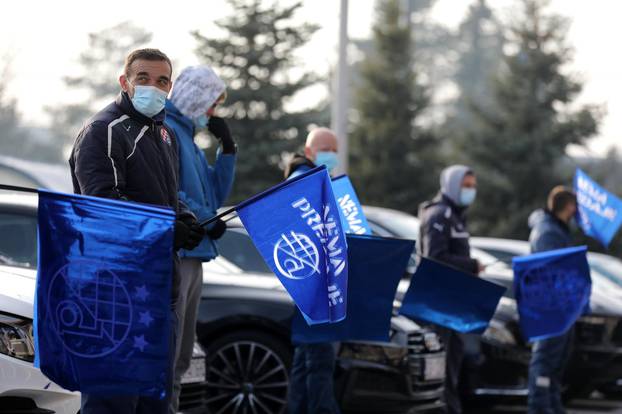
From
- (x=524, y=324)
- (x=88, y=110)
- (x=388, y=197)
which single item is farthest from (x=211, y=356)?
(x=88, y=110)

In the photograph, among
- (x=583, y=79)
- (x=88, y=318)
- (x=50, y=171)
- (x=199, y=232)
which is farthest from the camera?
(x=583, y=79)

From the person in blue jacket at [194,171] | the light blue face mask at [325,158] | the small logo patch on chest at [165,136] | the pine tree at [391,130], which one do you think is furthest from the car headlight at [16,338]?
the pine tree at [391,130]

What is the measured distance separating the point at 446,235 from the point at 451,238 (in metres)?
0.07

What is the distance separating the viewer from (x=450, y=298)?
815cm

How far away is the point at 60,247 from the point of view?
4449 millimetres

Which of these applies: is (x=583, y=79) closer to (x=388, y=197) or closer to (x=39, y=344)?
(x=388, y=197)

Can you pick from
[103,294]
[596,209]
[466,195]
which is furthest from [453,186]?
→ [103,294]

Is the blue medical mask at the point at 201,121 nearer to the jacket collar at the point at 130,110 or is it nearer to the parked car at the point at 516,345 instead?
the jacket collar at the point at 130,110

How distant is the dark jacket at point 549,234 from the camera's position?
915cm

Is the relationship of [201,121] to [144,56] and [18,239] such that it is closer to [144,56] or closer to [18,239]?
[144,56]

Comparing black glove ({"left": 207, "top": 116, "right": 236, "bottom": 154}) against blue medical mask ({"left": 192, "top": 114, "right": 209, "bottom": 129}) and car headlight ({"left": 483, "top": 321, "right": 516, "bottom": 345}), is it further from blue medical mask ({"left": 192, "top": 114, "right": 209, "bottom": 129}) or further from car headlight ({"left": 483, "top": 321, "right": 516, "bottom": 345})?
car headlight ({"left": 483, "top": 321, "right": 516, "bottom": 345})

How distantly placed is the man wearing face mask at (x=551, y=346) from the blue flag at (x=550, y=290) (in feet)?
0.64

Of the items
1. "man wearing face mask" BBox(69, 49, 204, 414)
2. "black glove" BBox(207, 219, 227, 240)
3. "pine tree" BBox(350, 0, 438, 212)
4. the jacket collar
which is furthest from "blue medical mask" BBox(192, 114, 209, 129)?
"pine tree" BBox(350, 0, 438, 212)

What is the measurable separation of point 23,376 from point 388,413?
12.1ft
